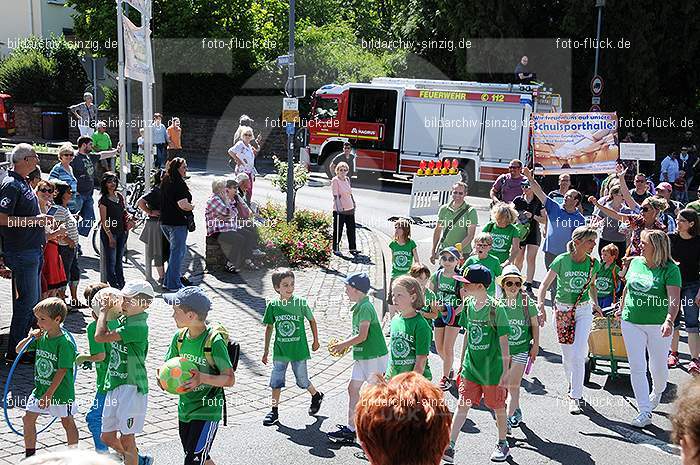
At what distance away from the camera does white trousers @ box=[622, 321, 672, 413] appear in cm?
773

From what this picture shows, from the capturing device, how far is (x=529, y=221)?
41.1 feet

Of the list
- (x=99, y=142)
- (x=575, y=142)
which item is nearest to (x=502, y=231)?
(x=575, y=142)

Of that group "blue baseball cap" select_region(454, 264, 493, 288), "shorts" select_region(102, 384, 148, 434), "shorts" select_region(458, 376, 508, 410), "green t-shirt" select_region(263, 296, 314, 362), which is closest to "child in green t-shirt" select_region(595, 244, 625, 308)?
"blue baseball cap" select_region(454, 264, 493, 288)

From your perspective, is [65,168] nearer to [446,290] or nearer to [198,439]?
[446,290]

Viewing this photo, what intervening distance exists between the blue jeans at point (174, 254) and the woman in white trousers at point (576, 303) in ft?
18.6

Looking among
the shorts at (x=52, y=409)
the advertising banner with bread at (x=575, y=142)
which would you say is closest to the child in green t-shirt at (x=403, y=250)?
the shorts at (x=52, y=409)

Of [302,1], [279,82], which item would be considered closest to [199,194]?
[279,82]

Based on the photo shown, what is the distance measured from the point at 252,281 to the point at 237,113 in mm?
24864

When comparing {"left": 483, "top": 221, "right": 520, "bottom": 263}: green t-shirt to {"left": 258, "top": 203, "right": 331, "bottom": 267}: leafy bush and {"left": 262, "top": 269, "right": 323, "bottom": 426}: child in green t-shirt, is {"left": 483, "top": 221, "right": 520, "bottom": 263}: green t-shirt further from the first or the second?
{"left": 258, "top": 203, "right": 331, "bottom": 267}: leafy bush

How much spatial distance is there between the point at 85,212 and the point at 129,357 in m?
8.34

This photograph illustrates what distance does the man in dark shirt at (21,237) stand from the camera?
26.7 feet

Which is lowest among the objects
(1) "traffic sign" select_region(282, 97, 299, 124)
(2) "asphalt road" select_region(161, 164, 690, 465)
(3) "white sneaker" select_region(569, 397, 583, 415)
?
(2) "asphalt road" select_region(161, 164, 690, 465)

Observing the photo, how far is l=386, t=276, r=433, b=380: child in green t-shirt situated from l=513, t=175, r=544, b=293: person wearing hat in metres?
5.84

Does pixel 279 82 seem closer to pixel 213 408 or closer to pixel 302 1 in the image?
pixel 302 1
